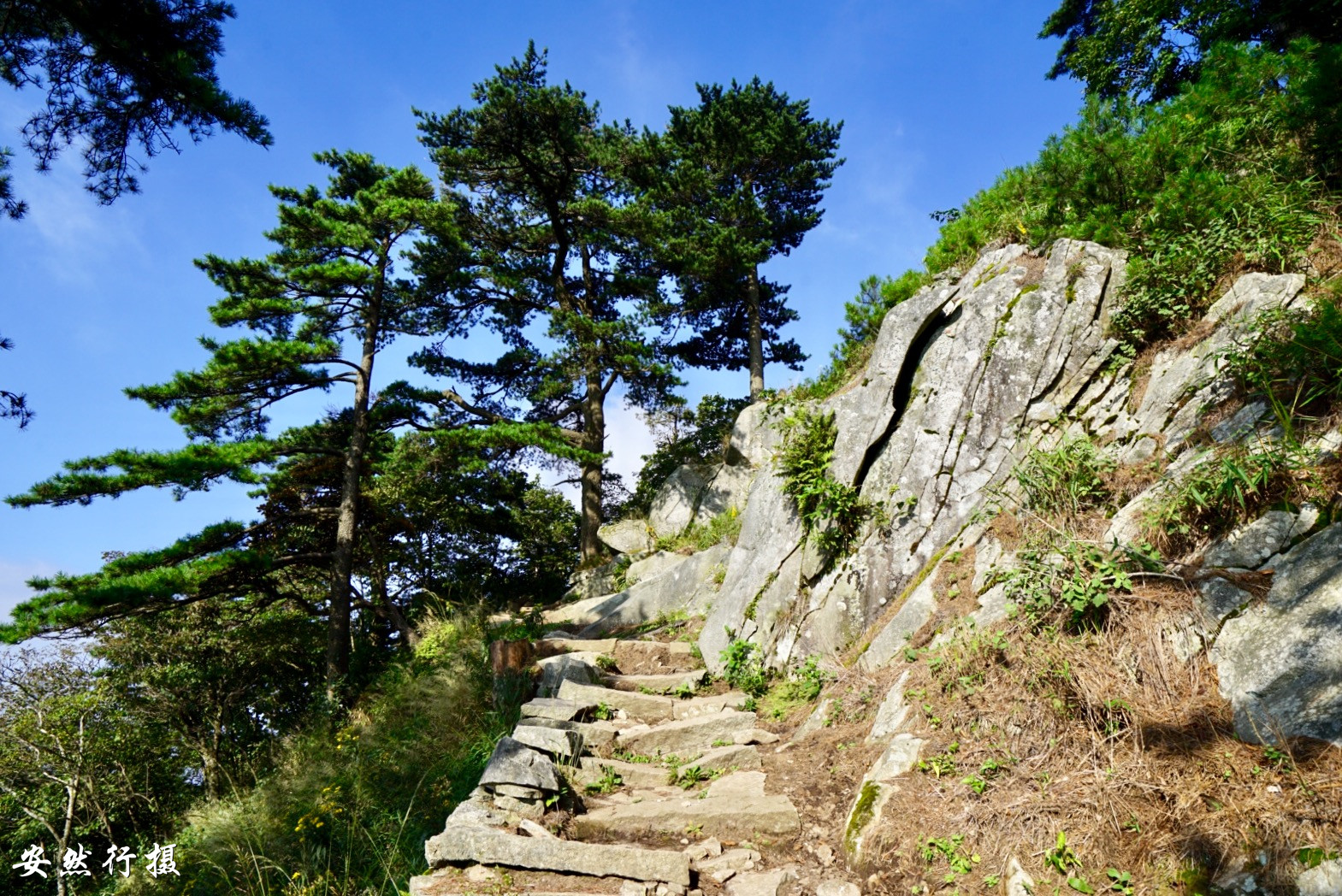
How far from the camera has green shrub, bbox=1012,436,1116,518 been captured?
4.96 metres

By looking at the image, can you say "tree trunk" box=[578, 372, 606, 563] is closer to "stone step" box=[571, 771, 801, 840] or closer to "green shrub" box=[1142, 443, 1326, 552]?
"stone step" box=[571, 771, 801, 840]

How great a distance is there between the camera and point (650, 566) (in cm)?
1390

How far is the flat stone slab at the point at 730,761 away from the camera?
5511 millimetres

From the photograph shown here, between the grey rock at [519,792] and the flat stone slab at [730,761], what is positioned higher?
the grey rock at [519,792]

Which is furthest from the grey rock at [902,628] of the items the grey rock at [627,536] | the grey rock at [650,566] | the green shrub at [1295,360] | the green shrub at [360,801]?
the grey rock at [627,536]

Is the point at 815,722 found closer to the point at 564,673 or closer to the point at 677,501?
the point at 564,673

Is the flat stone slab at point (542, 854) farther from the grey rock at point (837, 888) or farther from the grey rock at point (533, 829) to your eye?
the grey rock at point (837, 888)

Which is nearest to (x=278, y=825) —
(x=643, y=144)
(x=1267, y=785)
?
(x=1267, y=785)

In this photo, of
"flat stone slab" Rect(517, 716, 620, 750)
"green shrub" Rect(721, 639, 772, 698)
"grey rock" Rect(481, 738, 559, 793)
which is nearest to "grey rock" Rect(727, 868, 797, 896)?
"grey rock" Rect(481, 738, 559, 793)

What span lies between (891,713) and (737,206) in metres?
14.5

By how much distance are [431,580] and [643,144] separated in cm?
1265

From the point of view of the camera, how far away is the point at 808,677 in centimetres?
650

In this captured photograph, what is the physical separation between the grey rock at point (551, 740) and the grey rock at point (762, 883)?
2034mm

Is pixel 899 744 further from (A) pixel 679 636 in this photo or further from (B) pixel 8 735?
(B) pixel 8 735
